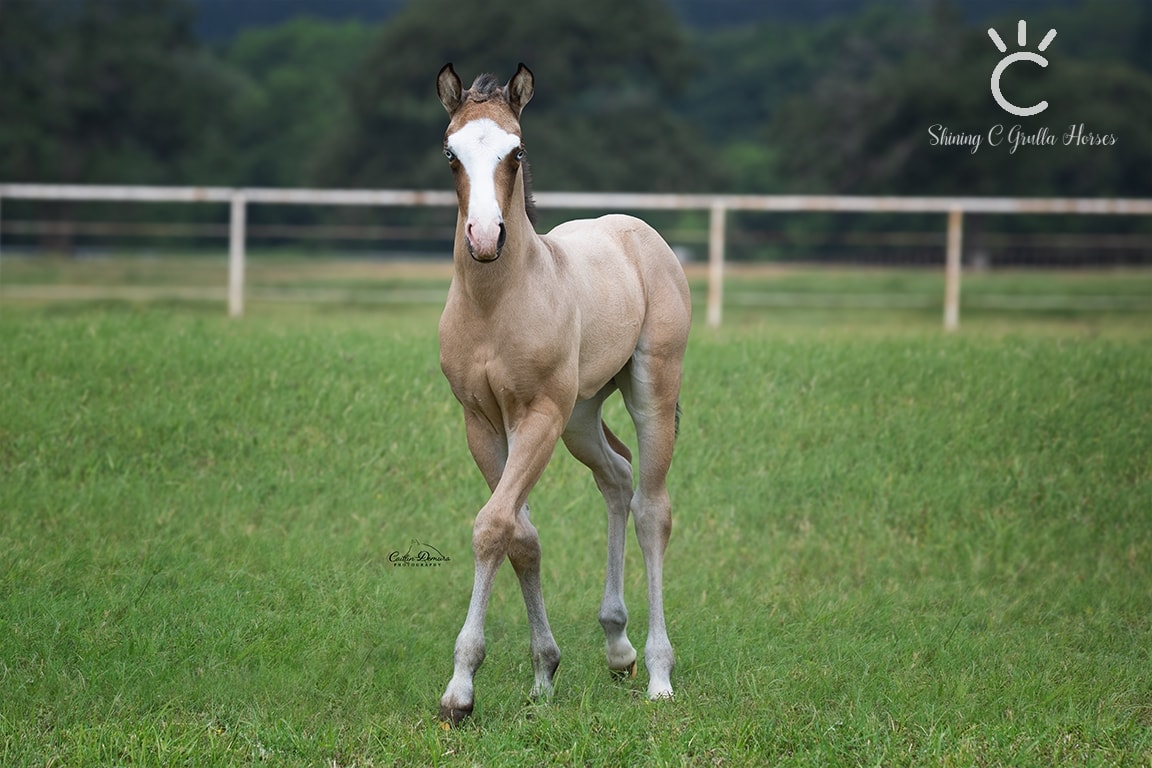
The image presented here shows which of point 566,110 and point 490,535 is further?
point 566,110

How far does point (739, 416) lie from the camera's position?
28.5 ft

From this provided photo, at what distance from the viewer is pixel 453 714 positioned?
463 centimetres

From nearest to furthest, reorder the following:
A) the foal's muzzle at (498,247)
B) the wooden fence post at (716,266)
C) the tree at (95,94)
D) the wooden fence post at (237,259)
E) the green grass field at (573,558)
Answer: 1. the foal's muzzle at (498,247)
2. the green grass field at (573,558)
3. the wooden fence post at (716,266)
4. the wooden fence post at (237,259)
5. the tree at (95,94)

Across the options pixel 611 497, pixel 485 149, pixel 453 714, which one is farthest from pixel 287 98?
pixel 453 714

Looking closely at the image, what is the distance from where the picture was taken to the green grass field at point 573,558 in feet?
15.6

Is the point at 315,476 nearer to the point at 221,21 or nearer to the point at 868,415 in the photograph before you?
the point at 868,415

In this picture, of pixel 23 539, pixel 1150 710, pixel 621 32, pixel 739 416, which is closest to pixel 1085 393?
pixel 739 416

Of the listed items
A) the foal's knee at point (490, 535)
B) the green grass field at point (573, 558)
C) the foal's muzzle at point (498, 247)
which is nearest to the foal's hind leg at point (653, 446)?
the green grass field at point (573, 558)

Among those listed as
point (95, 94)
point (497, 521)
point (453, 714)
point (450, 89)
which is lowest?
point (453, 714)

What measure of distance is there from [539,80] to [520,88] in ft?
107

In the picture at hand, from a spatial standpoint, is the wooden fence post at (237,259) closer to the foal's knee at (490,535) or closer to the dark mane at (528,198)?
the dark mane at (528,198)

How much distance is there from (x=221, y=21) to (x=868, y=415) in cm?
7826

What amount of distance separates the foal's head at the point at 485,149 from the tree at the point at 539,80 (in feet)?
102

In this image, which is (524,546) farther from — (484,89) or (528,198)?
(484,89)
